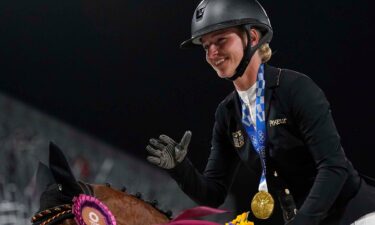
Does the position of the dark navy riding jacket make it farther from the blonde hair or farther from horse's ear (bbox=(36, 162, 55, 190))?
horse's ear (bbox=(36, 162, 55, 190))

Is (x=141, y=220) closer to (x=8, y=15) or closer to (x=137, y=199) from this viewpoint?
(x=137, y=199)

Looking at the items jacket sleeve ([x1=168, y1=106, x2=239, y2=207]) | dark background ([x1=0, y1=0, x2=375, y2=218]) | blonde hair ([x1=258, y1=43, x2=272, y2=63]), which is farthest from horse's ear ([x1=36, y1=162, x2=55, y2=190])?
dark background ([x1=0, y1=0, x2=375, y2=218])

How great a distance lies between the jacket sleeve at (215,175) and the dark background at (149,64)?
1.22m

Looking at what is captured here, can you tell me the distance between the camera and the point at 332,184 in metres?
1.13

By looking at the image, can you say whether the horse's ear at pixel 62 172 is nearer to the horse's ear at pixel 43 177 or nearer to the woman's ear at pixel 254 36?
the horse's ear at pixel 43 177

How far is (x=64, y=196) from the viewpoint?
0.73 m

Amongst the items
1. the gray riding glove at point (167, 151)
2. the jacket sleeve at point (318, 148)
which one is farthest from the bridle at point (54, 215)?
the jacket sleeve at point (318, 148)

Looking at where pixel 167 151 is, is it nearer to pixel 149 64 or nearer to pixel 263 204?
pixel 263 204

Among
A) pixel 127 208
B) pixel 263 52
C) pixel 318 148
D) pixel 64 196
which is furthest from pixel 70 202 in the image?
Answer: pixel 263 52

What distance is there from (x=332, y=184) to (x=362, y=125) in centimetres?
154

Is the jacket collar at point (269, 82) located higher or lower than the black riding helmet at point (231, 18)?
lower

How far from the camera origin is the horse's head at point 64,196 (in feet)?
2.30

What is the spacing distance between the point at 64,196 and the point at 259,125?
0.62 meters

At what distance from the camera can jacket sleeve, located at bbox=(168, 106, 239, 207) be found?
1.21 meters
